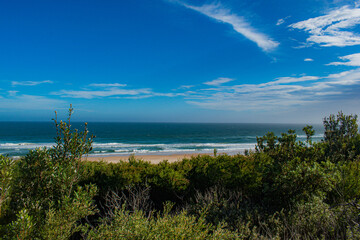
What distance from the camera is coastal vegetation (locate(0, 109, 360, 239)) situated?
3.03 metres

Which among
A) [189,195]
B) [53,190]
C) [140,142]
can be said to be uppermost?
[53,190]

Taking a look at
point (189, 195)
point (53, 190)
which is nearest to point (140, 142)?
point (189, 195)

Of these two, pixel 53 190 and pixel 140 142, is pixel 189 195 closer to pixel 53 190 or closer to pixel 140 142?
pixel 53 190

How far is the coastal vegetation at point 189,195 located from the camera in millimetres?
3031

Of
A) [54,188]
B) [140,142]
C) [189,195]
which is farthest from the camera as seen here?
[140,142]

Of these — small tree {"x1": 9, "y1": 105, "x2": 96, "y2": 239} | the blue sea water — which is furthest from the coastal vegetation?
the blue sea water

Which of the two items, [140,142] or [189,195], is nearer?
[189,195]

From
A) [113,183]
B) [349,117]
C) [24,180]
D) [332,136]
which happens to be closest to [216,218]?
[113,183]

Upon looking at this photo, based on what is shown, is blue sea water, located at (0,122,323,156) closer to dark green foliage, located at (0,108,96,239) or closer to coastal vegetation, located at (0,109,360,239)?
dark green foliage, located at (0,108,96,239)

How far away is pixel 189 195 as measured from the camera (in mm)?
6504

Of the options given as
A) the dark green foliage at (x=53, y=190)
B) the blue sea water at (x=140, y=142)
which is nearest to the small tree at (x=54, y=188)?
the dark green foliage at (x=53, y=190)

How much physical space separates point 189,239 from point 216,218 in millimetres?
1742

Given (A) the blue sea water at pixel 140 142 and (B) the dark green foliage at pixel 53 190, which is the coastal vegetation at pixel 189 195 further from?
(A) the blue sea water at pixel 140 142

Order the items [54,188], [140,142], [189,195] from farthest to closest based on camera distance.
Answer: [140,142]
[189,195]
[54,188]
